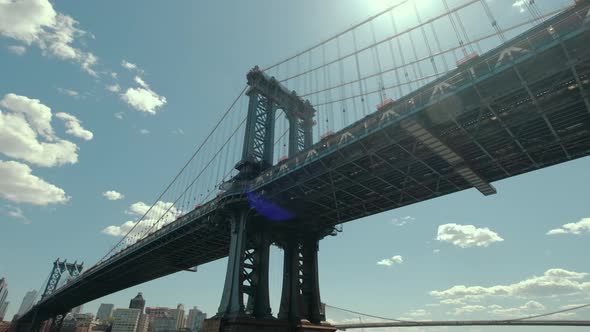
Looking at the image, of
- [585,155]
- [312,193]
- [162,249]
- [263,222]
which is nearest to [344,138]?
[312,193]

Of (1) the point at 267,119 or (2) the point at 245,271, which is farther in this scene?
(1) the point at 267,119

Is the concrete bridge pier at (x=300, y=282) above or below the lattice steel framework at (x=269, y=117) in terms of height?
below

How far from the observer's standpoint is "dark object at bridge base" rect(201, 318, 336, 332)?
32.7 meters

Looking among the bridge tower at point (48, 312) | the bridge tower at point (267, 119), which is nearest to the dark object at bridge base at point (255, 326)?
the bridge tower at point (267, 119)

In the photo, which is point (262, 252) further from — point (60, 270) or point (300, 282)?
point (60, 270)

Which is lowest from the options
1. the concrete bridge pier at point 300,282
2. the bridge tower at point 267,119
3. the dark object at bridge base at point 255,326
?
the dark object at bridge base at point 255,326

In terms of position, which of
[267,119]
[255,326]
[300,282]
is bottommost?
[255,326]

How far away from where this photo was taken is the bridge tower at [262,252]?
35031 millimetres

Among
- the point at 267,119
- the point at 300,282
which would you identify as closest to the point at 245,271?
the point at 300,282

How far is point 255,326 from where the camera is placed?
33844 millimetres

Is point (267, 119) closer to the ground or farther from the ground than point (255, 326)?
farther from the ground

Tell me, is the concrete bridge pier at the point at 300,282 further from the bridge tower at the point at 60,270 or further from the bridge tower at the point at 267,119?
the bridge tower at the point at 60,270

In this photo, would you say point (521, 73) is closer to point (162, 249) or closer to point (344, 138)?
point (344, 138)

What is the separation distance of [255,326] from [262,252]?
26.1ft
